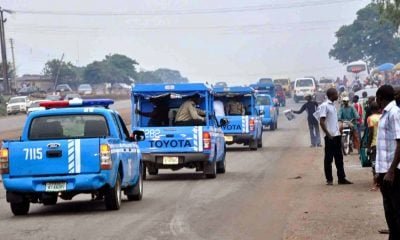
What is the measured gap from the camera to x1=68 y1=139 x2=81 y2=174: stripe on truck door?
1580 centimetres

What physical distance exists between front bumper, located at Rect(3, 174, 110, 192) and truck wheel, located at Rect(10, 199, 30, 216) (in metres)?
0.50

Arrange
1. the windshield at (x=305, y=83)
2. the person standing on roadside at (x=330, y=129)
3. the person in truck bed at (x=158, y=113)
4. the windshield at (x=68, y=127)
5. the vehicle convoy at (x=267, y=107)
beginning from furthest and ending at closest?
the windshield at (x=305, y=83) < the vehicle convoy at (x=267, y=107) < the person in truck bed at (x=158, y=113) < the person standing on roadside at (x=330, y=129) < the windshield at (x=68, y=127)

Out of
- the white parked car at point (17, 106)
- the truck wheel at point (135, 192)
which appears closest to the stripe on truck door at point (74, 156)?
the truck wheel at point (135, 192)

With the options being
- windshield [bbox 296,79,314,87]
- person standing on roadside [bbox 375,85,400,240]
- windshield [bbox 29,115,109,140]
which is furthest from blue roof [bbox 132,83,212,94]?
windshield [bbox 296,79,314,87]

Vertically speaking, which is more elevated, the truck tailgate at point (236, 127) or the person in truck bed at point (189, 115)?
the person in truck bed at point (189, 115)

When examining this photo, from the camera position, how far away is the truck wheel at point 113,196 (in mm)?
16227

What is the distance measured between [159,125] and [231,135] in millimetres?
9087

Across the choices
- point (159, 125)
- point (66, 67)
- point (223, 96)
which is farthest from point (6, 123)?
point (66, 67)

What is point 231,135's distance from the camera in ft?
112

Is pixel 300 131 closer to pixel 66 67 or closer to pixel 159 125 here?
pixel 159 125

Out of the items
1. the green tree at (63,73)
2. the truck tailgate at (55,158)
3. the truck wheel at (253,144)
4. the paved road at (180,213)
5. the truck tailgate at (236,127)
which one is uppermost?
the green tree at (63,73)

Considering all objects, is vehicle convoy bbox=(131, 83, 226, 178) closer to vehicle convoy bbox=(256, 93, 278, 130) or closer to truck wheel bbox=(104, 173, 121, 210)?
truck wheel bbox=(104, 173, 121, 210)

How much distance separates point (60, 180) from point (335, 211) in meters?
4.31

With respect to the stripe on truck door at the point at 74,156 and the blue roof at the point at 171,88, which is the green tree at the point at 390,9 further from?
the stripe on truck door at the point at 74,156
